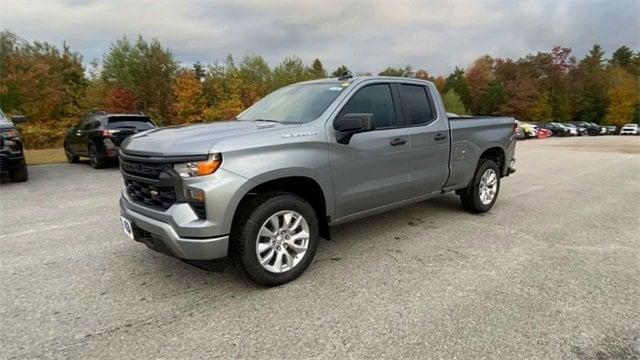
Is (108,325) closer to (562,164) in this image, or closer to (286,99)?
(286,99)

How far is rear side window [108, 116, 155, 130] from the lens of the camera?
1051cm

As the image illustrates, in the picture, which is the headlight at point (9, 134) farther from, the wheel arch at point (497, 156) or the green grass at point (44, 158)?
the wheel arch at point (497, 156)

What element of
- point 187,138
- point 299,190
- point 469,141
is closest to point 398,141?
point 299,190

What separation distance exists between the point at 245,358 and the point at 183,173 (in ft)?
4.62

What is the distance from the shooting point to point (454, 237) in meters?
4.87

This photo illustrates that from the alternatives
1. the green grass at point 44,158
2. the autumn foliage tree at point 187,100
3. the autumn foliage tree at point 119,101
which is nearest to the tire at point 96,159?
the green grass at point 44,158

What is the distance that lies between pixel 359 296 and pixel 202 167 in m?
1.63

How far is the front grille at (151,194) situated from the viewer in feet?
10.6

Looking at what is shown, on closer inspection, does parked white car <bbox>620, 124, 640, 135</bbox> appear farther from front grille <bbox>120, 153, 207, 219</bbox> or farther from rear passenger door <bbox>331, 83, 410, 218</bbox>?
front grille <bbox>120, 153, 207, 219</bbox>

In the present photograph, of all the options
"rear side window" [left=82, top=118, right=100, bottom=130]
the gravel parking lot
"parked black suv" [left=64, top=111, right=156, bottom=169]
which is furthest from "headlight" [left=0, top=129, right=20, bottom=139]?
the gravel parking lot

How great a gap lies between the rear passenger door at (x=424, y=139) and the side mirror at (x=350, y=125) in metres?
0.99

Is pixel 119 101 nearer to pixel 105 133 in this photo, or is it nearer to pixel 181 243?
pixel 105 133

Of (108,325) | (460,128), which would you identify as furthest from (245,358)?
(460,128)

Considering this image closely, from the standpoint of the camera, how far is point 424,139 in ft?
15.6
